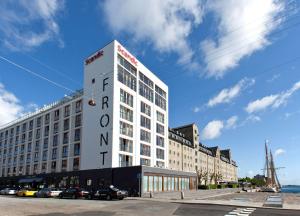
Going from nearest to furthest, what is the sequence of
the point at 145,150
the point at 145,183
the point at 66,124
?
the point at 145,183 → the point at 145,150 → the point at 66,124

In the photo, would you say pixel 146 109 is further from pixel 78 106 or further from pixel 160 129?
pixel 78 106

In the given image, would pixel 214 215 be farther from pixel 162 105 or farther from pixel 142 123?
pixel 162 105

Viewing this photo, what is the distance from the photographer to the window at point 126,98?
5588 cm

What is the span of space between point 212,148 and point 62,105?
82.0 metres

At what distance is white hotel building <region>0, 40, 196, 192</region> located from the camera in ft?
172

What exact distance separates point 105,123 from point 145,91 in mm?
14772

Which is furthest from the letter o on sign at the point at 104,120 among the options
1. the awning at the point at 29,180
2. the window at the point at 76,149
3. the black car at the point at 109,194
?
the awning at the point at 29,180

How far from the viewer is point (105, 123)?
53594 mm

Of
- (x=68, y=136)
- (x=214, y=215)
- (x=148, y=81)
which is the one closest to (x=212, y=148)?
(x=148, y=81)

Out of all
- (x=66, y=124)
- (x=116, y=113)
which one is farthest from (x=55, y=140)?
(x=116, y=113)

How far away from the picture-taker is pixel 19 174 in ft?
250

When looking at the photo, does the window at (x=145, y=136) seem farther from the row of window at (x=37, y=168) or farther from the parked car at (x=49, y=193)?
the parked car at (x=49, y=193)

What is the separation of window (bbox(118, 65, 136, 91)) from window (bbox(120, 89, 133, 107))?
1.87 m

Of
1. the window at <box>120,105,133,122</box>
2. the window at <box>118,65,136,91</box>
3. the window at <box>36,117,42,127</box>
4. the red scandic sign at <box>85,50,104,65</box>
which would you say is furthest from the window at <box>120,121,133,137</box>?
the window at <box>36,117,42,127</box>
